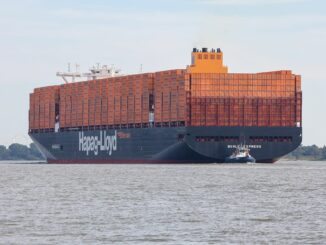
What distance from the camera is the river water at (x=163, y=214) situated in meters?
47.9

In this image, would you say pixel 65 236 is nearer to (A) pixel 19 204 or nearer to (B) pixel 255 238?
(B) pixel 255 238

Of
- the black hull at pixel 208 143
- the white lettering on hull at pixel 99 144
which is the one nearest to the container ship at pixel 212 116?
the black hull at pixel 208 143

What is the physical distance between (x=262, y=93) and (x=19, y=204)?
10937 cm

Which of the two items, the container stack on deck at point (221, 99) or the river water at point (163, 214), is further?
the container stack on deck at point (221, 99)

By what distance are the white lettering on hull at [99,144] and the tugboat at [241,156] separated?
1128 inches

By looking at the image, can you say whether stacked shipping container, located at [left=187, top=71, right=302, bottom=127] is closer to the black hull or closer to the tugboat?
the black hull

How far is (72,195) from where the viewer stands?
73.1 meters

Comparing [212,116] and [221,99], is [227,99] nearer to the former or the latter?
[221,99]

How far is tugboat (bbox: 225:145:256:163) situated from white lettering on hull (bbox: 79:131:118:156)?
2864cm

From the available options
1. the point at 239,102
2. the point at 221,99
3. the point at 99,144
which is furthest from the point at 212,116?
the point at 99,144

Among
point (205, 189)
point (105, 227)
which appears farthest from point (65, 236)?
point (205, 189)

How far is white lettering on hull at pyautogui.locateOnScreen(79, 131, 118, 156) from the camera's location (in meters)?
189

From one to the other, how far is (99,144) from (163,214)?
13706 centimetres

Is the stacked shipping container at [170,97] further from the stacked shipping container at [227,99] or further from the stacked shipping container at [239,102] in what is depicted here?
the stacked shipping container at [239,102]
